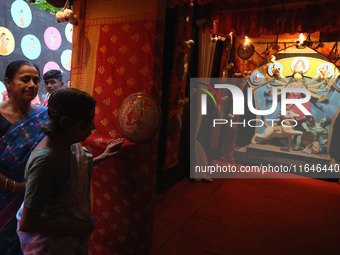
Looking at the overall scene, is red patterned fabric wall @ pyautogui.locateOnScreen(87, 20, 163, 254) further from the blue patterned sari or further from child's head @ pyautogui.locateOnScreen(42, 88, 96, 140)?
child's head @ pyautogui.locateOnScreen(42, 88, 96, 140)

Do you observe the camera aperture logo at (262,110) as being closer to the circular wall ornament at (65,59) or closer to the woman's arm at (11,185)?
the circular wall ornament at (65,59)

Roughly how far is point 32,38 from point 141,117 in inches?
80.1

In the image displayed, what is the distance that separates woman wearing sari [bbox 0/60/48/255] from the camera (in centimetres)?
150

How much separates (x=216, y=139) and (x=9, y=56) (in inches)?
144

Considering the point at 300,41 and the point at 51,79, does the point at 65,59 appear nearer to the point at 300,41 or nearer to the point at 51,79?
the point at 51,79

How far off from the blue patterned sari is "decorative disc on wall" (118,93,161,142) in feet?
2.06

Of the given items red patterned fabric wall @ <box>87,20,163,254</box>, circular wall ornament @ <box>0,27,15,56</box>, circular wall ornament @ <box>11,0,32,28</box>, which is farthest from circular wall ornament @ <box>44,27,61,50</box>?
red patterned fabric wall @ <box>87,20,163,254</box>

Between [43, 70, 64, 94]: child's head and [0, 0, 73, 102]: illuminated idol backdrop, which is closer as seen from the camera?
[43, 70, 64, 94]: child's head

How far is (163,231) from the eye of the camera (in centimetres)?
274

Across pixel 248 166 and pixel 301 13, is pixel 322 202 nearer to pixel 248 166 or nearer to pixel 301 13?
pixel 248 166

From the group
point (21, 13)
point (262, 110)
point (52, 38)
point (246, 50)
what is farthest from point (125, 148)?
point (262, 110)

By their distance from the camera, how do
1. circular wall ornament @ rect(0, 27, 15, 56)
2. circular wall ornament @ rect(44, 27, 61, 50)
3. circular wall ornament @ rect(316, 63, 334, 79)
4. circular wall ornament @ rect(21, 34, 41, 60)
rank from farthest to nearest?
circular wall ornament @ rect(316, 63, 334, 79) → circular wall ornament @ rect(44, 27, 61, 50) → circular wall ornament @ rect(21, 34, 41, 60) → circular wall ornament @ rect(0, 27, 15, 56)

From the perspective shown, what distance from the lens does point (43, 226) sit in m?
0.98

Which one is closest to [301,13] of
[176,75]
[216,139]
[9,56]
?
[176,75]
